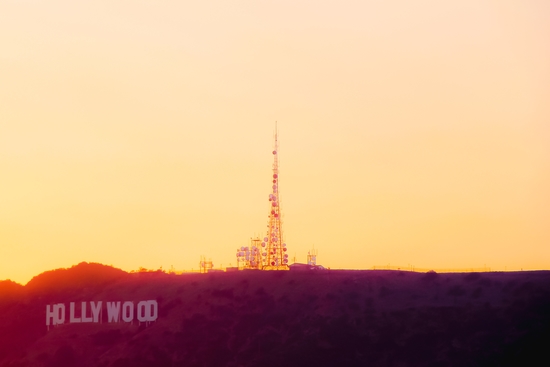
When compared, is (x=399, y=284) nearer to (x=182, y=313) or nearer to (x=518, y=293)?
(x=518, y=293)

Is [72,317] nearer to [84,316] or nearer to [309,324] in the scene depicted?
[84,316]

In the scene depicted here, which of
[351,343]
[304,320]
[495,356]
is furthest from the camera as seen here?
[304,320]

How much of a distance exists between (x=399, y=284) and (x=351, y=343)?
14.2m

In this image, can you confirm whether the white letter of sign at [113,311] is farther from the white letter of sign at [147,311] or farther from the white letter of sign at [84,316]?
the white letter of sign at [147,311]

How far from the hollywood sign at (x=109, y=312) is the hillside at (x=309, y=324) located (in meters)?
0.91

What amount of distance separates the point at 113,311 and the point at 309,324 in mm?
26359

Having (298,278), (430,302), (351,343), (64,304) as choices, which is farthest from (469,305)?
(64,304)

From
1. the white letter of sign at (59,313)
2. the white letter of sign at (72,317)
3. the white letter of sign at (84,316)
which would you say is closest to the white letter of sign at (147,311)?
the white letter of sign at (84,316)

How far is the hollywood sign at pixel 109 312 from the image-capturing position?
430 ft

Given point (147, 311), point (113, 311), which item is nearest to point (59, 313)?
point (113, 311)

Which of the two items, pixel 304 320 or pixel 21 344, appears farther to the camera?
pixel 21 344

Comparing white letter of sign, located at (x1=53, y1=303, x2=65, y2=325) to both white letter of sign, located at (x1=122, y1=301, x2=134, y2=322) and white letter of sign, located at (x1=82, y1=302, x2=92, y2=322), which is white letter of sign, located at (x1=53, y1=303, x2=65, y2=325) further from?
white letter of sign, located at (x1=122, y1=301, x2=134, y2=322)

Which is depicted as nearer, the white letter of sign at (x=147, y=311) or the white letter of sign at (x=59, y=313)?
the white letter of sign at (x=147, y=311)

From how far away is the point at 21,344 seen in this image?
5246 inches
